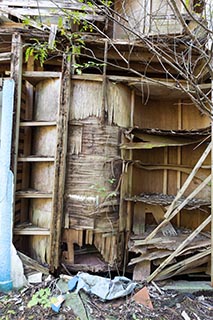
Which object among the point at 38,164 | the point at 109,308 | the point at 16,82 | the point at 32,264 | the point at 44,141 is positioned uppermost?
the point at 16,82

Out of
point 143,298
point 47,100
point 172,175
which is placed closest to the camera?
point 143,298

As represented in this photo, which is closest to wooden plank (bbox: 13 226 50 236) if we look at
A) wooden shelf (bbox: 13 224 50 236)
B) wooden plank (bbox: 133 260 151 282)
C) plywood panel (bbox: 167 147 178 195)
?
wooden shelf (bbox: 13 224 50 236)

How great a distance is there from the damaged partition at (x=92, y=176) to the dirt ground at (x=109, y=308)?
2.23 feet

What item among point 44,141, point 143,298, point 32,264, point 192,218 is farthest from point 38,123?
point 192,218

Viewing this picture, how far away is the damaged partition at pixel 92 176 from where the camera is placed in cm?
334

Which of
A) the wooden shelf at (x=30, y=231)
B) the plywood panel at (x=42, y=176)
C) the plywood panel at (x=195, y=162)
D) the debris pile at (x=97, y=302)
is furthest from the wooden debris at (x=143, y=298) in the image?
the plywood panel at (x=195, y=162)

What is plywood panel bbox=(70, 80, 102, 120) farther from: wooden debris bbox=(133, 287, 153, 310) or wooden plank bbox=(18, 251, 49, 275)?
wooden debris bbox=(133, 287, 153, 310)

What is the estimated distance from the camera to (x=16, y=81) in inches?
125

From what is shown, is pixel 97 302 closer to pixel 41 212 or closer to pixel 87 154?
pixel 41 212

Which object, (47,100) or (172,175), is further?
(172,175)

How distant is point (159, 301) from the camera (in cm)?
275

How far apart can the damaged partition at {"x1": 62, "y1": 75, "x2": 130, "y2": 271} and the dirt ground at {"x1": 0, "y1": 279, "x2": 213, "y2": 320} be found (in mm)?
680

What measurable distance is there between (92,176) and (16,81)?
5.24 ft

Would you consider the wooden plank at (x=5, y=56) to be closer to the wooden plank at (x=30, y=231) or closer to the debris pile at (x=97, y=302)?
the wooden plank at (x=30, y=231)
